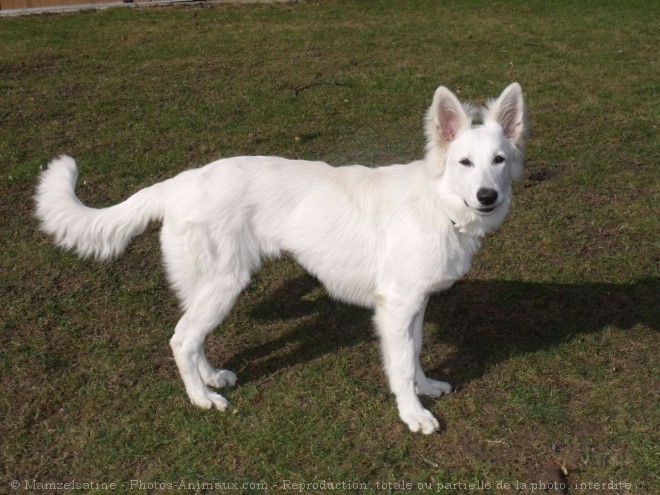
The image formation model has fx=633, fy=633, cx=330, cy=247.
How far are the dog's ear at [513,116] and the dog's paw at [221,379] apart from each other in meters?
2.33

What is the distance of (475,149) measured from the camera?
12.1ft

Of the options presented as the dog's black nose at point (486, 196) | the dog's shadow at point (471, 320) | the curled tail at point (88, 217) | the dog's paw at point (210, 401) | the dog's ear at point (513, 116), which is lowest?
the dog's shadow at point (471, 320)

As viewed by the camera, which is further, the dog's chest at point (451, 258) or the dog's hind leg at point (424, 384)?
the dog's hind leg at point (424, 384)

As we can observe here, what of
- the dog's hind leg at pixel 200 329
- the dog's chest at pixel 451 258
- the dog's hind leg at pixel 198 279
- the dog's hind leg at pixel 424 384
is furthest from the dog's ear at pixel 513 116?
the dog's hind leg at pixel 200 329

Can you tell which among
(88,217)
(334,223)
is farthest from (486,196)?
(88,217)

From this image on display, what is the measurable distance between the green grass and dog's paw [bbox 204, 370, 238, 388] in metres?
0.17

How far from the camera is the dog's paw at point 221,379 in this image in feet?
14.4

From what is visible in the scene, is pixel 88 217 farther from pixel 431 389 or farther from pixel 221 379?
pixel 431 389

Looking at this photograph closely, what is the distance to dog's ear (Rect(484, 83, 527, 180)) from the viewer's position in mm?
3795

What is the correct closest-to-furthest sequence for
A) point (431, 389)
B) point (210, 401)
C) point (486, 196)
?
point (486, 196), point (210, 401), point (431, 389)

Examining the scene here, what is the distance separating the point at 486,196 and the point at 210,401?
7.28ft

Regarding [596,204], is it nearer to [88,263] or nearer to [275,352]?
[275,352]

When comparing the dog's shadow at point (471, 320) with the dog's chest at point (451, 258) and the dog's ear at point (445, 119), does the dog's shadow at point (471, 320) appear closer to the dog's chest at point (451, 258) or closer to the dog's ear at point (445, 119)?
the dog's chest at point (451, 258)

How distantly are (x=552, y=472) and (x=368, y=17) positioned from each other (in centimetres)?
1357
